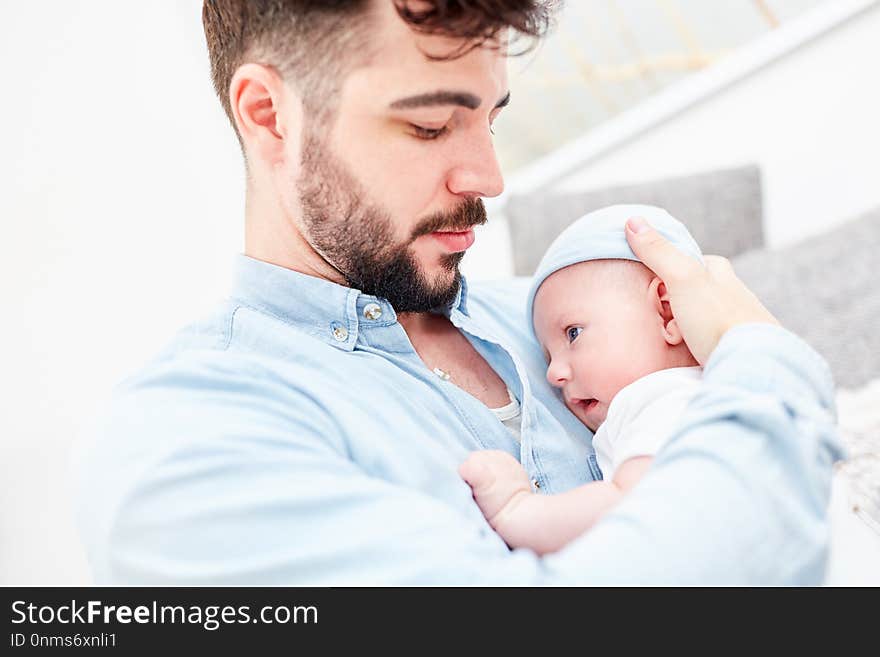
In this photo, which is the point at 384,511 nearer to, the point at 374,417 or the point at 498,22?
the point at 374,417

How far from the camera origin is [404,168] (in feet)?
3.36

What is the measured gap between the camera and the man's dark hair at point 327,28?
36.3 inches

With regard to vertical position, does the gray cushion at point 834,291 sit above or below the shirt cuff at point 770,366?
above

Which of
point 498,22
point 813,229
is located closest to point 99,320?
point 498,22

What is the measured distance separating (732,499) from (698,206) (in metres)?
1.91

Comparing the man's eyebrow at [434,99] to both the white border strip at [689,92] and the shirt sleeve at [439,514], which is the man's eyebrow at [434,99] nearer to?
the shirt sleeve at [439,514]

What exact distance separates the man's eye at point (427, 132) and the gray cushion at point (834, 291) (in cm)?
140

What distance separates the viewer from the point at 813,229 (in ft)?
8.64

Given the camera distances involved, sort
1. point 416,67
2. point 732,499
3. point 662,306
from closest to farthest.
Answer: point 732,499 → point 416,67 → point 662,306

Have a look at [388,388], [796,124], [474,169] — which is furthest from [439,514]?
[796,124]

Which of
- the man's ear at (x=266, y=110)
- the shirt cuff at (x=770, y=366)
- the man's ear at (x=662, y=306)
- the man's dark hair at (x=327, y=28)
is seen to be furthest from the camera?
the man's ear at (x=662, y=306)

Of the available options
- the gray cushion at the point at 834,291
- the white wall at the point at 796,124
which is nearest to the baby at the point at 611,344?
the gray cushion at the point at 834,291

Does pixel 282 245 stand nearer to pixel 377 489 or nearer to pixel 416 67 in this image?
pixel 416 67
